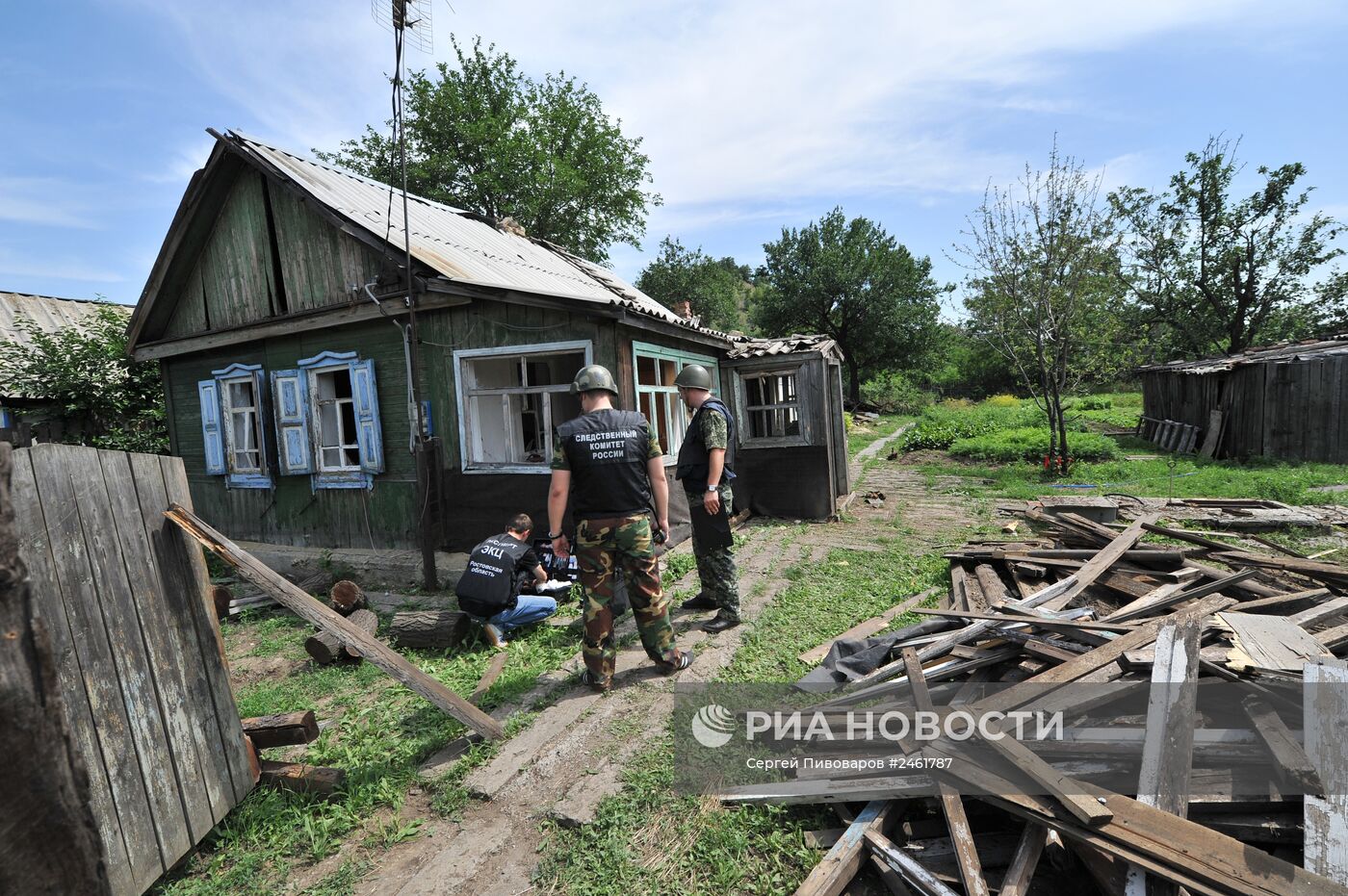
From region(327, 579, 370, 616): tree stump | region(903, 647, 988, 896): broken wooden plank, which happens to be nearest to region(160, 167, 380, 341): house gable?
region(327, 579, 370, 616): tree stump

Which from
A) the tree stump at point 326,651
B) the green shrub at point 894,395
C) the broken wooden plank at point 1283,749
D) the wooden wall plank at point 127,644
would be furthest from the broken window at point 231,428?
the green shrub at point 894,395

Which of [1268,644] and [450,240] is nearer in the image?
[1268,644]

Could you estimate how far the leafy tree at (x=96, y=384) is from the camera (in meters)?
10.6

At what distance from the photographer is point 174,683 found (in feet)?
8.92

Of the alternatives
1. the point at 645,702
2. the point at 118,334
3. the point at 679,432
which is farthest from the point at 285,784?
the point at 118,334

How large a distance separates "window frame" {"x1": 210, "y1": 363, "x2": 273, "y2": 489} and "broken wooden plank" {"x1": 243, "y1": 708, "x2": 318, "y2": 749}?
6.42 meters

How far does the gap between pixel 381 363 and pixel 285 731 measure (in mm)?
5182

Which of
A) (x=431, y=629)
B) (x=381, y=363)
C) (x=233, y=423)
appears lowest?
(x=431, y=629)

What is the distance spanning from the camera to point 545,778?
319cm

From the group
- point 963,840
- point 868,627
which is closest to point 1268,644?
point 963,840

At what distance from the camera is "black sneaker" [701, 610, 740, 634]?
5027 mm

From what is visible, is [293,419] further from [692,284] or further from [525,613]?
[692,284]

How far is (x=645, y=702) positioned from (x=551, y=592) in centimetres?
236

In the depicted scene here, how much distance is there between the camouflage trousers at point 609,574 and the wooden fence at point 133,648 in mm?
1940
